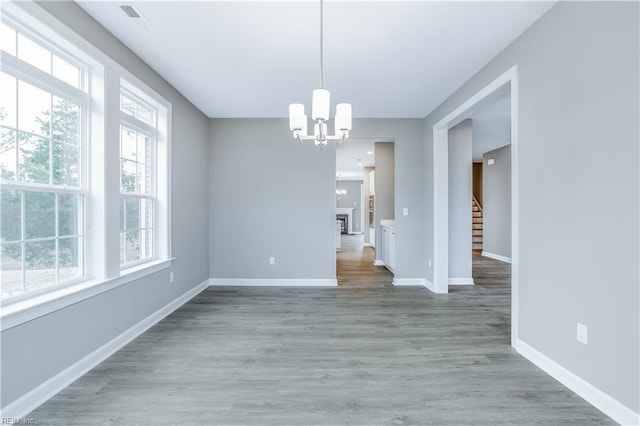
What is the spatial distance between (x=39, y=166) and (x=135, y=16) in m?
1.31

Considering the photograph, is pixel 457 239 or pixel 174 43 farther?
pixel 457 239

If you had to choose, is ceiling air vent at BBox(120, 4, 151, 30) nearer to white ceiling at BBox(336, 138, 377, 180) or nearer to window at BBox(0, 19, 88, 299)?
window at BBox(0, 19, 88, 299)

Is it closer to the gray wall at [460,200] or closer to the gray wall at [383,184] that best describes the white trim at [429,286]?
the gray wall at [460,200]

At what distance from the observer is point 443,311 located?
3.64m

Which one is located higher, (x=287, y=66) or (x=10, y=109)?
(x=287, y=66)

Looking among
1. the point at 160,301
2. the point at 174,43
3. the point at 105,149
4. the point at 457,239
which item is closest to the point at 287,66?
the point at 174,43

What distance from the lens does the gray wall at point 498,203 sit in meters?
7.32

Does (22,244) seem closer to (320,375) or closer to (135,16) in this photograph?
(135,16)

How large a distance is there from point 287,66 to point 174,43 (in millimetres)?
1038

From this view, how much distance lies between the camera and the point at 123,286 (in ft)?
8.88

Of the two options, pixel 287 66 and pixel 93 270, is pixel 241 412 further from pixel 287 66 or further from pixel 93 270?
pixel 287 66

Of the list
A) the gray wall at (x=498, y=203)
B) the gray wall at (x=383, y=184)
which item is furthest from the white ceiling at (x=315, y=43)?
the gray wall at (x=498, y=203)

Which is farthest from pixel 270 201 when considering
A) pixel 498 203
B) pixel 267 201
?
pixel 498 203

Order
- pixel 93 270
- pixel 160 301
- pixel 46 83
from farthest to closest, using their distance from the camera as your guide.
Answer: pixel 160 301, pixel 93 270, pixel 46 83
